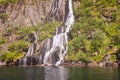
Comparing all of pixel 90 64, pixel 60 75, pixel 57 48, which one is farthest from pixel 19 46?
pixel 60 75

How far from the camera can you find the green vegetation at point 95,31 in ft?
331

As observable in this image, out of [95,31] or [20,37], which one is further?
[20,37]

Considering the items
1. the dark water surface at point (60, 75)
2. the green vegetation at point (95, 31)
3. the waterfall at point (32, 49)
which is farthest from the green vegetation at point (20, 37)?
the dark water surface at point (60, 75)

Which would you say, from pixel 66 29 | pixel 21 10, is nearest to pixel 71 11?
pixel 66 29

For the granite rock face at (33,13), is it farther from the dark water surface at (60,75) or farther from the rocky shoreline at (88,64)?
the dark water surface at (60,75)

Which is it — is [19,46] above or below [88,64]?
above

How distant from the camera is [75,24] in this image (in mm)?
112250

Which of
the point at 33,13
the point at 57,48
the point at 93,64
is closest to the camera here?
the point at 93,64

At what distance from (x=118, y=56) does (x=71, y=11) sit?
108ft

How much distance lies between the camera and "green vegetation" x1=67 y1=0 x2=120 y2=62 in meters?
101

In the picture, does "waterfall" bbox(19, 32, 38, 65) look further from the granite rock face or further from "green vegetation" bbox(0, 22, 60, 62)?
the granite rock face

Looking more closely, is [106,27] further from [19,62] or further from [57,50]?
[19,62]

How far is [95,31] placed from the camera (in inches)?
4220

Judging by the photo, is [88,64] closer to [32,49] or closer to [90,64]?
[90,64]
